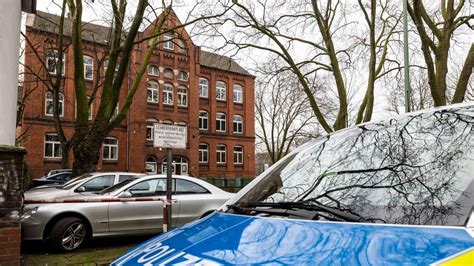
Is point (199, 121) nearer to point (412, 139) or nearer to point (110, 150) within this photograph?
point (110, 150)

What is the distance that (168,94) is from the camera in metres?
37.8

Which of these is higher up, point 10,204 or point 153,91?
point 153,91

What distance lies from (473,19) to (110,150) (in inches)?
1094

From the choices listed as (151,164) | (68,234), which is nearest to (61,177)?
(68,234)

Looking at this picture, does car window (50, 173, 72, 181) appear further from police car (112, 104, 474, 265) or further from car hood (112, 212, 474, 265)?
car hood (112, 212, 474, 265)

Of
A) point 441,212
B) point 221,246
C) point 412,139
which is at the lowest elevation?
point 221,246

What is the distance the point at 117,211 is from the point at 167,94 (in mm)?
30476

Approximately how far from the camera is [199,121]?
132 feet

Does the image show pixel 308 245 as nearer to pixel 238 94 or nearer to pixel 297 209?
pixel 297 209

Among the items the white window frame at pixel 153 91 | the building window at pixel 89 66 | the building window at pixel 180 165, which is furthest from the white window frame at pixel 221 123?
the building window at pixel 89 66

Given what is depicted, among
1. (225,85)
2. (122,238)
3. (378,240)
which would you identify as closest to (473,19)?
(122,238)

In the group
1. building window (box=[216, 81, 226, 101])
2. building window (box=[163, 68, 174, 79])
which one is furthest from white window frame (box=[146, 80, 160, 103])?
building window (box=[216, 81, 226, 101])

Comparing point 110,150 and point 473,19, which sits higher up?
point 473,19

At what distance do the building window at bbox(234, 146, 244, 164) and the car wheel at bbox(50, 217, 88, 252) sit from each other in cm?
3509
